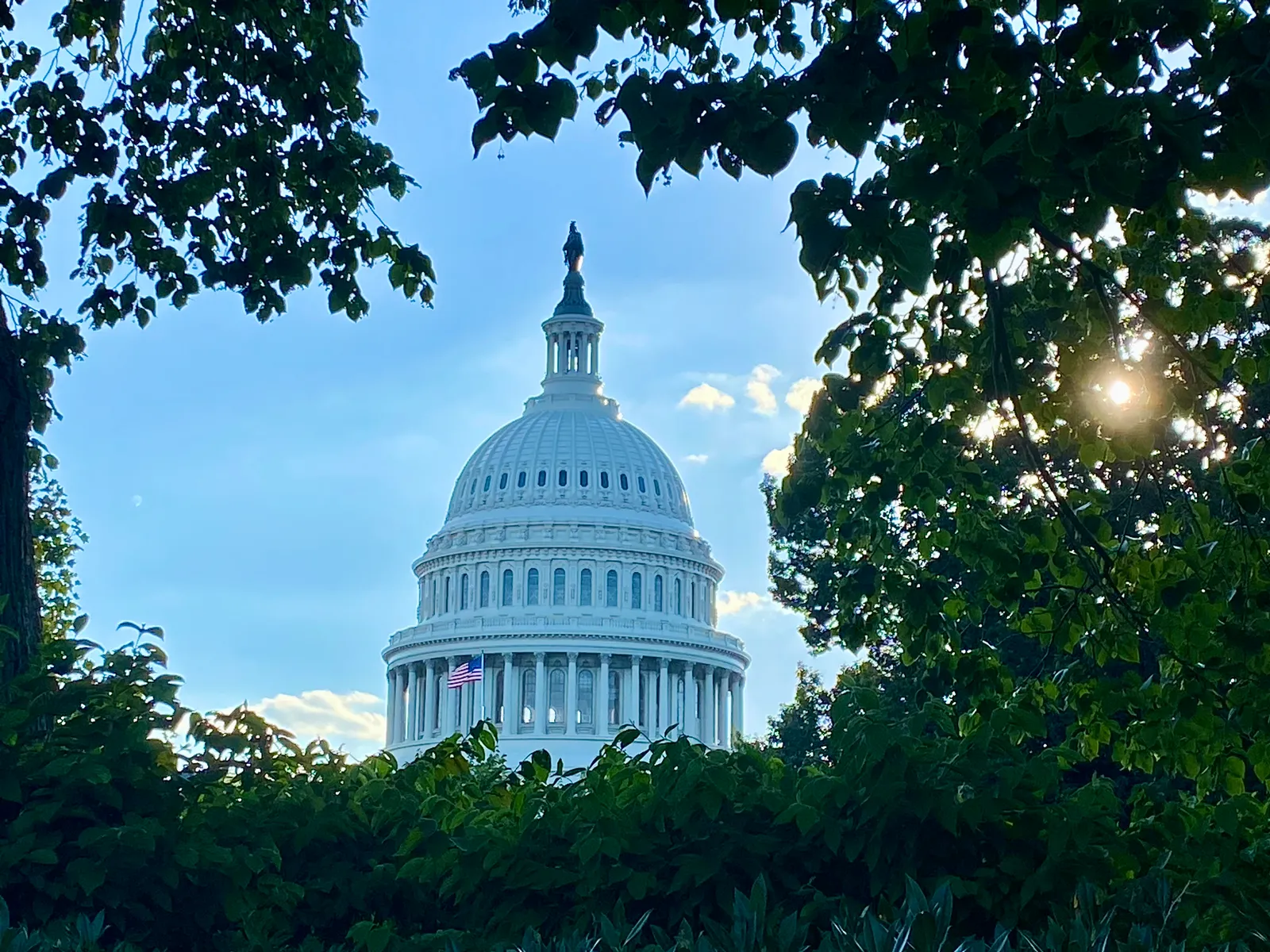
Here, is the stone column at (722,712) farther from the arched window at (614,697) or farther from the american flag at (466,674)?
the american flag at (466,674)

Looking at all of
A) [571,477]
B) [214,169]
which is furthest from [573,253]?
[214,169]

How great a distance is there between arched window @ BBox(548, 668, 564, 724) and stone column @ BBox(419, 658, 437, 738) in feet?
30.1

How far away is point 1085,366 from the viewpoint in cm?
728

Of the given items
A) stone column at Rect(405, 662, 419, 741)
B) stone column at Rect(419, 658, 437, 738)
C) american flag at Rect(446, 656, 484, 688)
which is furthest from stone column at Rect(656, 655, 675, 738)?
stone column at Rect(405, 662, 419, 741)

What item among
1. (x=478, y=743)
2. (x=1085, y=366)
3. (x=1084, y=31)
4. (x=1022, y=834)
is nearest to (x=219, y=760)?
(x=478, y=743)

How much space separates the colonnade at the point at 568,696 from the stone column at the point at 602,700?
0.19ft

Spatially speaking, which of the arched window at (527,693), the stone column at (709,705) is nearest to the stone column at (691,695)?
the stone column at (709,705)

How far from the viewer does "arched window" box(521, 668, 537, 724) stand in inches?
4525

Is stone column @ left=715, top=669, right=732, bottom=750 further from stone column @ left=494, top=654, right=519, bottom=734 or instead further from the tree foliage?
the tree foliage

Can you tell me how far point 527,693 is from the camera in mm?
115938

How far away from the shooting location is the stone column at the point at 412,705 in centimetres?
12057

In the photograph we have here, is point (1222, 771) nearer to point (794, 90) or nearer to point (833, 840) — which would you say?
point (833, 840)

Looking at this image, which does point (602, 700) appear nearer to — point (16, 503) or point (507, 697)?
point (507, 697)

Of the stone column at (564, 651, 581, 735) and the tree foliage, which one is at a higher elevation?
the stone column at (564, 651, 581, 735)
